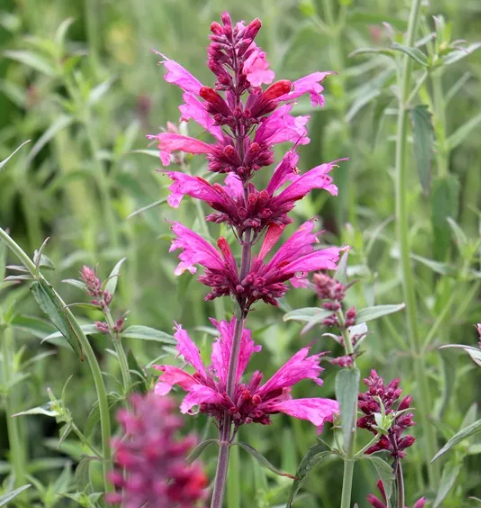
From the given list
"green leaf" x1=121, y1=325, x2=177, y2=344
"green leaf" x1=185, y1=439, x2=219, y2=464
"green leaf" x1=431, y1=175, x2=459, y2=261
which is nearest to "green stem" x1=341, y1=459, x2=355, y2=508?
"green leaf" x1=185, y1=439, x2=219, y2=464

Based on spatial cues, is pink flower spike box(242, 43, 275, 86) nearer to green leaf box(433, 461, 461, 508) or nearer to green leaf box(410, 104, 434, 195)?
green leaf box(410, 104, 434, 195)

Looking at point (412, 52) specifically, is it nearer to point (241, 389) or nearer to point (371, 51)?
point (371, 51)

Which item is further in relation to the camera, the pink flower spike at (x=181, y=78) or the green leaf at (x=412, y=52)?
the green leaf at (x=412, y=52)

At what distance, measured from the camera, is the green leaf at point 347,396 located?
85cm

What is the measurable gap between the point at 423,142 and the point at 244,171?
45 cm

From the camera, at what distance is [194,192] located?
1.02m

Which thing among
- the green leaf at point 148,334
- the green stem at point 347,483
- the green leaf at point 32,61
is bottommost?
the green stem at point 347,483

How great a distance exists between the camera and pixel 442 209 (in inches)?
60.8

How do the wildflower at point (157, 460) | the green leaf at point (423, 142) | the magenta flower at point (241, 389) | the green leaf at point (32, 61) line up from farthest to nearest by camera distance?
the green leaf at point (32, 61), the green leaf at point (423, 142), the magenta flower at point (241, 389), the wildflower at point (157, 460)

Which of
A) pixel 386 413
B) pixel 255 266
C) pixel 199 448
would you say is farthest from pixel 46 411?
pixel 386 413

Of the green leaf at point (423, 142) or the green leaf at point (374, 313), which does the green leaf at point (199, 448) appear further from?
the green leaf at point (423, 142)

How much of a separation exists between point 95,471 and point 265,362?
56cm

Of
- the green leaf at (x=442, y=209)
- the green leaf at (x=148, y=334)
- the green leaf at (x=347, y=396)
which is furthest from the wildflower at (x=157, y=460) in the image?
the green leaf at (x=442, y=209)

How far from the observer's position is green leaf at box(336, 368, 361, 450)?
85 cm
